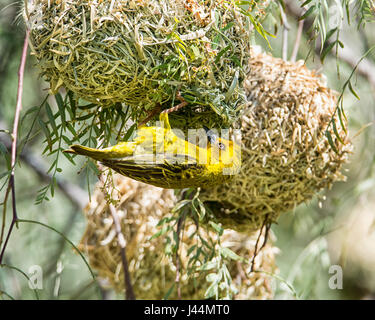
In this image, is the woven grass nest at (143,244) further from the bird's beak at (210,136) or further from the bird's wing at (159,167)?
the bird's wing at (159,167)

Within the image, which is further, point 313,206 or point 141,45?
point 313,206

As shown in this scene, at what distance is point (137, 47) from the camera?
127 cm

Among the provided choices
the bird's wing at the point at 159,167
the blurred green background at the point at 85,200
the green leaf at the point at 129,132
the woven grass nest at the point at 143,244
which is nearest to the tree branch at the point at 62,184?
the blurred green background at the point at 85,200

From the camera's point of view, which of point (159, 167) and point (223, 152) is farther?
point (223, 152)

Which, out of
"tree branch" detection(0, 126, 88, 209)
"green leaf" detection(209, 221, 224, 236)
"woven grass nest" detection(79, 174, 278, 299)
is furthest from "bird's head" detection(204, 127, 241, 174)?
"tree branch" detection(0, 126, 88, 209)

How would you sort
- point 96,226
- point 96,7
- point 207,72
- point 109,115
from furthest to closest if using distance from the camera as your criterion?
point 96,226 < point 109,115 < point 207,72 < point 96,7

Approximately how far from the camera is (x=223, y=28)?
1358 millimetres

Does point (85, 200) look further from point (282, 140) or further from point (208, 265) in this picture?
point (282, 140)

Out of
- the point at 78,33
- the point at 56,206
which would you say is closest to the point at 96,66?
the point at 78,33

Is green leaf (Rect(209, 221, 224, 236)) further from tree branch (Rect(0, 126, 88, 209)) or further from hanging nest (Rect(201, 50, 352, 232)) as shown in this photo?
tree branch (Rect(0, 126, 88, 209))

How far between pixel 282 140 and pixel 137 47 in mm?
758

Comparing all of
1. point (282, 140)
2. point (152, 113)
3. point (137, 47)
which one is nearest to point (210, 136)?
point (152, 113)
